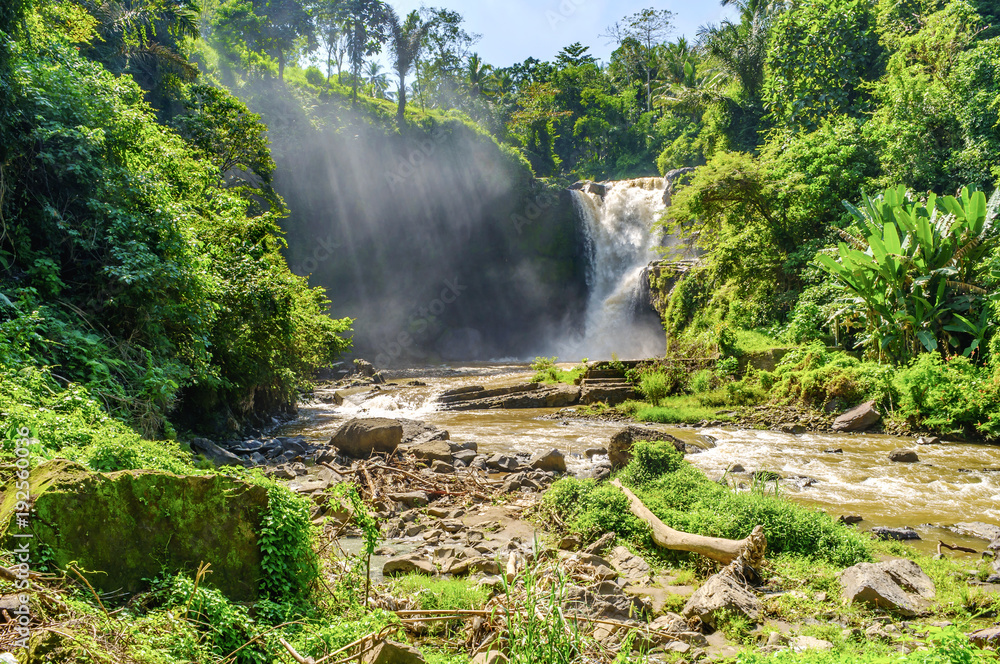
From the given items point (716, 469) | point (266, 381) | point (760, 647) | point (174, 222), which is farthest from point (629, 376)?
point (760, 647)

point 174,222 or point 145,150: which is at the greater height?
point 145,150

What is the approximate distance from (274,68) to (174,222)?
115 feet

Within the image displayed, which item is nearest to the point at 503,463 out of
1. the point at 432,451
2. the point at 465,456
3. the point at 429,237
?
the point at 465,456

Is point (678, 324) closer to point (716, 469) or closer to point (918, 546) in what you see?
point (716, 469)

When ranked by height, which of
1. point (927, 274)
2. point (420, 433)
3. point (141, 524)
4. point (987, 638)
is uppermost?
point (927, 274)

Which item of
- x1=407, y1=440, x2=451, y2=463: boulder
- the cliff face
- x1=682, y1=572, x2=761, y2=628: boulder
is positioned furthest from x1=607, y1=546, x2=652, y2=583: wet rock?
the cliff face

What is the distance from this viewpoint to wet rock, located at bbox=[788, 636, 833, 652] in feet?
12.9

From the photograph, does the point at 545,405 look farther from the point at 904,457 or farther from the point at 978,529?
the point at 978,529

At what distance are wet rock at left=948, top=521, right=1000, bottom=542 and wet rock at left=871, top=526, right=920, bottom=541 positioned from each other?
0.55 meters

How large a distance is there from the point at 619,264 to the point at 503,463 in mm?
23860

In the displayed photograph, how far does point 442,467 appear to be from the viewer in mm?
9500

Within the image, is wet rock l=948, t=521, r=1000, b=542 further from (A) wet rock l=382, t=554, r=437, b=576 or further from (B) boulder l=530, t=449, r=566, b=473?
(A) wet rock l=382, t=554, r=437, b=576

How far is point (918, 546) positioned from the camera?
621cm

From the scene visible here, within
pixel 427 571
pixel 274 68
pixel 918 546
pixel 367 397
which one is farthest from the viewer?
pixel 274 68
